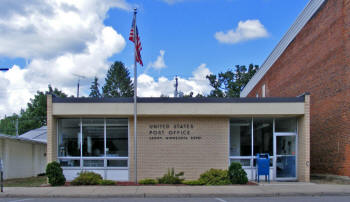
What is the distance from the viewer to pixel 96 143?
17.2 m

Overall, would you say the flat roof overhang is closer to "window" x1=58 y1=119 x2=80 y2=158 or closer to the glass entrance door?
"window" x1=58 y1=119 x2=80 y2=158

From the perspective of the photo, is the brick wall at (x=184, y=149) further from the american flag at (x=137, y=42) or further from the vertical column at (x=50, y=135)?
the vertical column at (x=50, y=135)

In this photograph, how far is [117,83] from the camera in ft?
231

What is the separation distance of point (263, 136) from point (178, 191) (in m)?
6.10

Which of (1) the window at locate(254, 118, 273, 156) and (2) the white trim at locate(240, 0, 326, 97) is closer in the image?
(1) the window at locate(254, 118, 273, 156)

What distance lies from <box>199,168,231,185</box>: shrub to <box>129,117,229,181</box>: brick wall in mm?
1064

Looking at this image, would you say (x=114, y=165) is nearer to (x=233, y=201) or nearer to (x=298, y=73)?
(x=233, y=201)

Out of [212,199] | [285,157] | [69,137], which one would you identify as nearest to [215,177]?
[212,199]

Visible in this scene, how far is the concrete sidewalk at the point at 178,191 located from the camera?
42.0ft

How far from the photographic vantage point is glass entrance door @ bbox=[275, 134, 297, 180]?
17.4 meters

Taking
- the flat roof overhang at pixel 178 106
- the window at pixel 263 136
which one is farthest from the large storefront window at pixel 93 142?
the window at pixel 263 136

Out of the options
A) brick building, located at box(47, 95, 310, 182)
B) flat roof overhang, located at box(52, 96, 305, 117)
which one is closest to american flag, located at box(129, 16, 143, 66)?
flat roof overhang, located at box(52, 96, 305, 117)

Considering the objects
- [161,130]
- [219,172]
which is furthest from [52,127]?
[219,172]

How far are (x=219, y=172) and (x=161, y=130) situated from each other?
3312 mm
